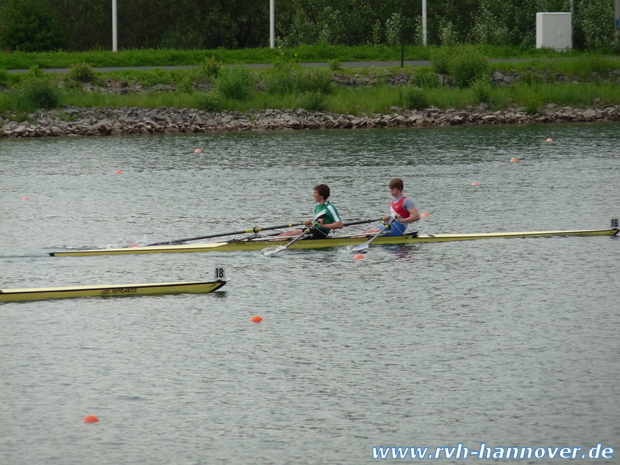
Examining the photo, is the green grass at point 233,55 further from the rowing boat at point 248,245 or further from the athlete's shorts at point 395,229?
the athlete's shorts at point 395,229

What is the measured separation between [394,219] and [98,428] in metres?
9.04

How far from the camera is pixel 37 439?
32.0 feet

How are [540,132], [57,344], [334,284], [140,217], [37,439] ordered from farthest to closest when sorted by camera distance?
[540,132] < [140,217] < [334,284] < [57,344] < [37,439]

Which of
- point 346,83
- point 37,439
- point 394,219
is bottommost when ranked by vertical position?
point 37,439

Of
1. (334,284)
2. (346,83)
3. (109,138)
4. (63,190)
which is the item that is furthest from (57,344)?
(346,83)

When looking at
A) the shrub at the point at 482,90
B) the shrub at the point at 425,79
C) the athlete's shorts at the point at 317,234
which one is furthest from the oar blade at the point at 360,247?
the shrub at the point at 425,79

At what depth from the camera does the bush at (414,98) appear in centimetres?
4119

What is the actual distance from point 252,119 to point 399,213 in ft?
76.4

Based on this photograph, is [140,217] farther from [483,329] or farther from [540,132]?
Result: [540,132]

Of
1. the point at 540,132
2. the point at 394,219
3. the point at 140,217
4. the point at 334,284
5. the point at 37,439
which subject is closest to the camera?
the point at 37,439

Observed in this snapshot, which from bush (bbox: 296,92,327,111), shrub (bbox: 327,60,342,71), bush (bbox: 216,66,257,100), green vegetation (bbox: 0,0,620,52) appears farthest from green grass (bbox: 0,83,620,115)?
green vegetation (bbox: 0,0,620,52)

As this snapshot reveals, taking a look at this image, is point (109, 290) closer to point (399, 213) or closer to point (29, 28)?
point (399, 213)

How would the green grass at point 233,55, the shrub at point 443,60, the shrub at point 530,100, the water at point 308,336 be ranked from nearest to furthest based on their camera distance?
the water at point 308,336
the shrub at point 530,100
the shrub at point 443,60
the green grass at point 233,55

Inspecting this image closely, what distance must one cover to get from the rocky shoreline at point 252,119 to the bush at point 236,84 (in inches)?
35.3
